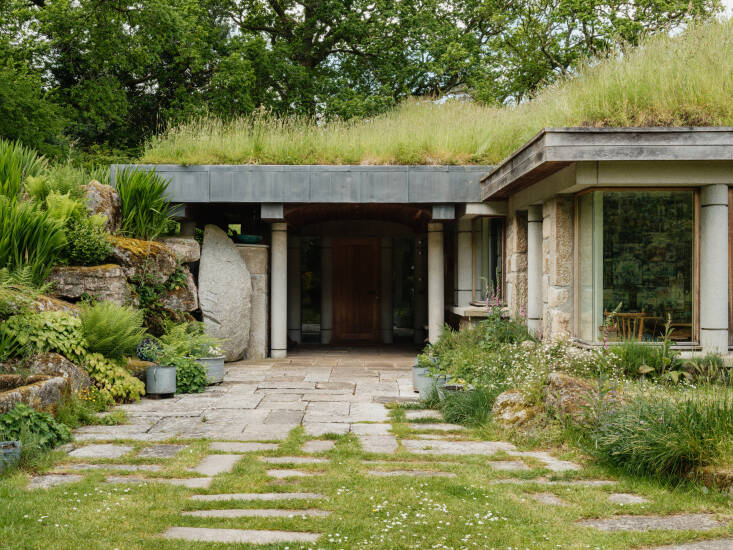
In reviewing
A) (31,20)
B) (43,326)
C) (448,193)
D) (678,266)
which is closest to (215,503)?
(43,326)

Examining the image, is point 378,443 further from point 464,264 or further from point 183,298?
point 464,264

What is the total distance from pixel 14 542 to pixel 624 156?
19.7 feet

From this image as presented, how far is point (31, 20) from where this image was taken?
19.9 metres

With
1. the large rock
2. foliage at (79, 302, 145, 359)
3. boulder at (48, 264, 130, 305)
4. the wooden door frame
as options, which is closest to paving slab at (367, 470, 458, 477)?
foliage at (79, 302, 145, 359)

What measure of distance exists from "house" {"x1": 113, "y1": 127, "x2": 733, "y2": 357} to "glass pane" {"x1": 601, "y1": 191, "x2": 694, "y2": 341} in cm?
1

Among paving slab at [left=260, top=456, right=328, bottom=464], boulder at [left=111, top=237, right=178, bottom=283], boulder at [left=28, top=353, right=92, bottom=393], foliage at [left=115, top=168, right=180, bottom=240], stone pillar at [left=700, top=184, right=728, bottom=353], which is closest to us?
paving slab at [left=260, top=456, right=328, bottom=464]

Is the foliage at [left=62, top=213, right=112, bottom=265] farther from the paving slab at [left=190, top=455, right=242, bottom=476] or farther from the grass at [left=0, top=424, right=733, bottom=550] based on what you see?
the grass at [left=0, top=424, right=733, bottom=550]

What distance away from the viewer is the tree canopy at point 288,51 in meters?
19.0

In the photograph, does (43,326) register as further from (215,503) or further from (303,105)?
(303,105)

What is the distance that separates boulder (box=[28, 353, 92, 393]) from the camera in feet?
21.0

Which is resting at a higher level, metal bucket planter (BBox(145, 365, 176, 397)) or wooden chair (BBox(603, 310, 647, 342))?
wooden chair (BBox(603, 310, 647, 342))

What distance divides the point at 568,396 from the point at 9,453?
13.9 feet

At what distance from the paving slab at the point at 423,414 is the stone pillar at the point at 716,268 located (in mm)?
2916

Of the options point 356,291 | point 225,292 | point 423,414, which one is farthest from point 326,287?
point 423,414
